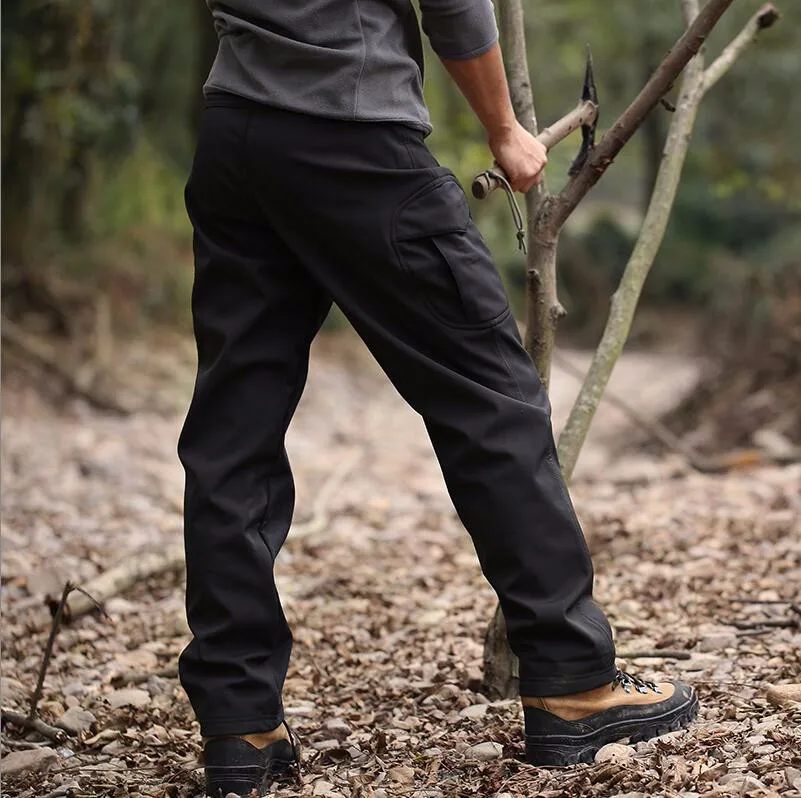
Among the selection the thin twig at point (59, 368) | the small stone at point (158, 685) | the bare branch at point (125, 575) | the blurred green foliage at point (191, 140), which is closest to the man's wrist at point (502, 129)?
the small stone at point (158, 685)

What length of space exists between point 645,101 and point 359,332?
72 centimetres

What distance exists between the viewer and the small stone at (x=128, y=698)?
2.76 m

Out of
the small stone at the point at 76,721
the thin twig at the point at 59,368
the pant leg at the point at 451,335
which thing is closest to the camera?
the pant leg at the point at 451,335

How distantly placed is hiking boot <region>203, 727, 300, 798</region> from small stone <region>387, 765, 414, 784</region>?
221 millimetres

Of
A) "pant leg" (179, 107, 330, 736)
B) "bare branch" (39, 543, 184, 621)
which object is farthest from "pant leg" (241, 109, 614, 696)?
"bare branch" (39, 543, 184, 621)

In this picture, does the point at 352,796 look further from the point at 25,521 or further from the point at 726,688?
the point at 25,521

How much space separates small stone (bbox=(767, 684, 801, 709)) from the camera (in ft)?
7.35

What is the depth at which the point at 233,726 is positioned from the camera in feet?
7.05

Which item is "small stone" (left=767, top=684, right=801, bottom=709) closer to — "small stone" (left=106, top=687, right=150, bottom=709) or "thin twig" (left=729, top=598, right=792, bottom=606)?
"thin twig" (left=729, top=598, right=792, bottom=606)

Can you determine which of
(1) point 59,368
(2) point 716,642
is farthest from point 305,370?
(1) point 59,368

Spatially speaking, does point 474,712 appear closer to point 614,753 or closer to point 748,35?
point 614,753

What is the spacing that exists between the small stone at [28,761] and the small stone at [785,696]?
1.37 meters

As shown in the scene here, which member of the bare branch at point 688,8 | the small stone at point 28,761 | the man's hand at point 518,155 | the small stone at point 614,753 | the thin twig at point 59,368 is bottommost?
the small stone at point 28,761

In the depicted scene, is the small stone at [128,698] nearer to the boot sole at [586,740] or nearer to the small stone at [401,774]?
the small stone at [401,774]
